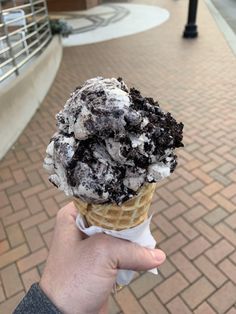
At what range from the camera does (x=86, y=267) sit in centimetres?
152

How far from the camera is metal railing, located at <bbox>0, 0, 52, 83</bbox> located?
537 cm

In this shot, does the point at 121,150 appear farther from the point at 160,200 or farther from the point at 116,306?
the point at 160,200

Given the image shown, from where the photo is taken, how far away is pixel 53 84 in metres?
7.13

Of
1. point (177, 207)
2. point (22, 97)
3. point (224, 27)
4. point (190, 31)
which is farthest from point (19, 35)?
point (224, 27)

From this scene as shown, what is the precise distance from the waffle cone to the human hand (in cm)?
7

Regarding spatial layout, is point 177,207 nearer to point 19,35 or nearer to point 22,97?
point 22,97

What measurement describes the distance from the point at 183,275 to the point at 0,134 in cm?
306

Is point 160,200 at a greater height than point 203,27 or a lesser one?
greater

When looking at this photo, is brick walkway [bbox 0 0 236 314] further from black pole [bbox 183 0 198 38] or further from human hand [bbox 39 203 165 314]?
black pole [bbox 183 0 198 38]

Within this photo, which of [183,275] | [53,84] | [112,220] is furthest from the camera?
[53,84]

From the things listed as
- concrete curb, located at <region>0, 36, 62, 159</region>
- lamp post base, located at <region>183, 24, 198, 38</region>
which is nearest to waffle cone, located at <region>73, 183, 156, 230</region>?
concrete curb, located at <region>0, 36, 62, 159</region>

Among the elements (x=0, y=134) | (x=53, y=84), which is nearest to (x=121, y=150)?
(x=0, y=134)

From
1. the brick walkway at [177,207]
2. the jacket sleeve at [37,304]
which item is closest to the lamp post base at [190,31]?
the brick walkway at [177,207]

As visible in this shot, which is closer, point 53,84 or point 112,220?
point 112,220
